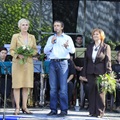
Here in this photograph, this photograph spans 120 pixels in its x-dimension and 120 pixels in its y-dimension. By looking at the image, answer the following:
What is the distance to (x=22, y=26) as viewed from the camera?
9062 mm

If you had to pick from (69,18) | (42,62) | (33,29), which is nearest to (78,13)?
(69,18)

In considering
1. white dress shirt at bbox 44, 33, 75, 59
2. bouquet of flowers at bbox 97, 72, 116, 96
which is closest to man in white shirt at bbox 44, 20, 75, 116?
white dress shirt at bbox 44, 33, 75, 59

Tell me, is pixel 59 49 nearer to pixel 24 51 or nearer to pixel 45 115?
pixel 24 51

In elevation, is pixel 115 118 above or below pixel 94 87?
below

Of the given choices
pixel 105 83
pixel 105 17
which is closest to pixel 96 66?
pixel 105 83

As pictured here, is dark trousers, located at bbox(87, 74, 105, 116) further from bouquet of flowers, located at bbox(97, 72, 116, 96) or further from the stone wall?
the stone wall

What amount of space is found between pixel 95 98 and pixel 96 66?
2.04 ft

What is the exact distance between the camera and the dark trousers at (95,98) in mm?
8922

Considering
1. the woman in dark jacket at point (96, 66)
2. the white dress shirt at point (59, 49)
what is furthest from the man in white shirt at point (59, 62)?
the woman in dark jacket at point (96, 66)

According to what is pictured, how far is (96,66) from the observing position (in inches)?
350

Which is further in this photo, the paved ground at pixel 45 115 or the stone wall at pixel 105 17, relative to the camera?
the stone wall at pixel 105 17

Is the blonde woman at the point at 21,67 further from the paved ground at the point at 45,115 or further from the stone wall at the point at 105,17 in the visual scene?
the stone wall at the point at 105,17

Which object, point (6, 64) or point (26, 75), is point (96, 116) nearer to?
point (26, 75)

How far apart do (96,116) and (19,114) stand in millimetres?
1485
